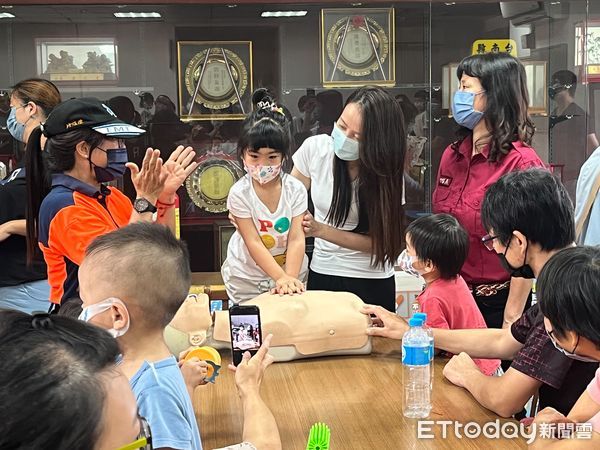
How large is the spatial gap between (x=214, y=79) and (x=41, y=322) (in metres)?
3.15

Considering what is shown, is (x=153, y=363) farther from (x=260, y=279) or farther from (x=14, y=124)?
(x=14, y=124)

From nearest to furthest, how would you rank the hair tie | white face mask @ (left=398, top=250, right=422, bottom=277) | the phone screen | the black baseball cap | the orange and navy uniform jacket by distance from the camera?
the hair tie, the phone screen, the orange and navy uniform jacket, the black baseball cap, white face mask @ (left=398, top=250, right=422, bottom=277)

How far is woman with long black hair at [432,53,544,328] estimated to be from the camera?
9.00 feet

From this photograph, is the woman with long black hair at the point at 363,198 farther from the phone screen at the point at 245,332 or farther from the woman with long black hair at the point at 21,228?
the woman with long black hair at the point at 21,228

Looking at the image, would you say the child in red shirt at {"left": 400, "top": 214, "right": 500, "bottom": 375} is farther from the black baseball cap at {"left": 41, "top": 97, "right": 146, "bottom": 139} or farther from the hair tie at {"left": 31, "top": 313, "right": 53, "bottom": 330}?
the hair tie at {"left": 31, "top": 313, "right": 53, "bottom": 330}

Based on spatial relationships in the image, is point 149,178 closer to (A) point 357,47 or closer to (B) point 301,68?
(B) point 301,68

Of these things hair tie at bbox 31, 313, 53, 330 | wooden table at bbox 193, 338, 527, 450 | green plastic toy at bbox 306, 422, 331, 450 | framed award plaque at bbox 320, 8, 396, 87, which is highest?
framed award plaque at bbox 320, 8, 396, 87

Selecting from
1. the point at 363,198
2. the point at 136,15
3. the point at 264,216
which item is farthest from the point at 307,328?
the point at 136,15

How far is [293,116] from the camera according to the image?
3965 mm

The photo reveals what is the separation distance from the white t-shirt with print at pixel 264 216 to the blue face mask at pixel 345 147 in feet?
0.65

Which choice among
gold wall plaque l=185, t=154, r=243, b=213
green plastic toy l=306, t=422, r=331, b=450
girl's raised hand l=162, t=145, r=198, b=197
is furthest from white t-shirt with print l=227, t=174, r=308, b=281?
green plastic toy l=306, t=422, r=331, b=450

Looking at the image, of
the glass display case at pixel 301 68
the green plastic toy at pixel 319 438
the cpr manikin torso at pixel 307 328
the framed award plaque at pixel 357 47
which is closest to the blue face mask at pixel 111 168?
the cpr manikin torso at pixel 307 328

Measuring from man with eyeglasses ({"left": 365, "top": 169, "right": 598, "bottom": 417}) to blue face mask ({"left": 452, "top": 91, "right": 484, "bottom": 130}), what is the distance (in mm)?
765

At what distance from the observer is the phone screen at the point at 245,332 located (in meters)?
1.96
